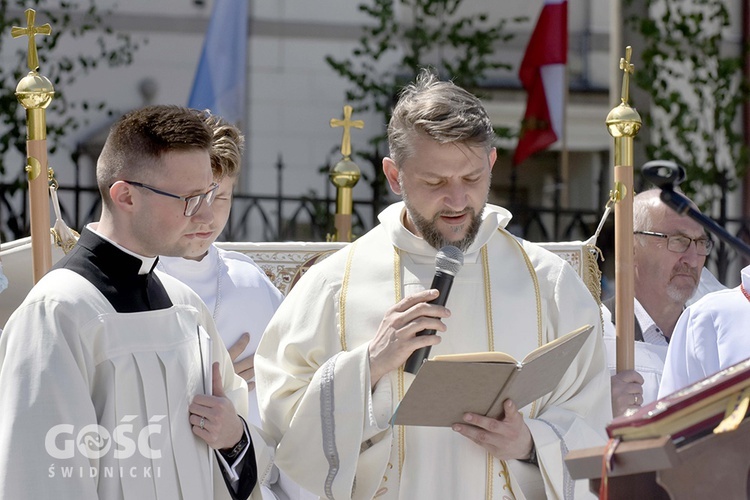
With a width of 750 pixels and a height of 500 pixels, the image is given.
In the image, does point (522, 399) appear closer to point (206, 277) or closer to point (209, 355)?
point (209, 355)

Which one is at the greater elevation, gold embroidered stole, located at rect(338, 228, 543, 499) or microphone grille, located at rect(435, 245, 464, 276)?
microphone grille, located at rect(435, 245, 464, 276)

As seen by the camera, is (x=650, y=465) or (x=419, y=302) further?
(x=419, y=302)

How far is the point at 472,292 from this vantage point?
3885mm

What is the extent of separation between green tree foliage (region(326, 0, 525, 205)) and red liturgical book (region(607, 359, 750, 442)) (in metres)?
6.94

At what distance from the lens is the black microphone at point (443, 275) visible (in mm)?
3477

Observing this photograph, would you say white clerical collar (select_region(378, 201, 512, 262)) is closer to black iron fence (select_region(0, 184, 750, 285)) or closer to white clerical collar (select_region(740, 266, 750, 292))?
white clerical collar (select_region(740, 266, 750, 292))

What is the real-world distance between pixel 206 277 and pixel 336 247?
2.29 feet

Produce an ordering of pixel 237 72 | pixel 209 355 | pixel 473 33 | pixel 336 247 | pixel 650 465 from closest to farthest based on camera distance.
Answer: pixel 650 465 → pixel 209 355 → pixel 336 247 → pixel 237 72 → pixel 473 33

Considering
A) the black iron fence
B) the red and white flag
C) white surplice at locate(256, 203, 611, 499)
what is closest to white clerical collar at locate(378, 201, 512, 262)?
white surplice at locate(256, 203, 611, 499)

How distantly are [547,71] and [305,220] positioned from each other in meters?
2.38

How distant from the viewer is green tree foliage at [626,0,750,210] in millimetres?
10109

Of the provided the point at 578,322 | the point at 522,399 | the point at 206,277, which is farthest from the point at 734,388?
the point at 206,277

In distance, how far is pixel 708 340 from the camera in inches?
173

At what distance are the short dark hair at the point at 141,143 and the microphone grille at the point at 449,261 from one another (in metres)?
0.72
